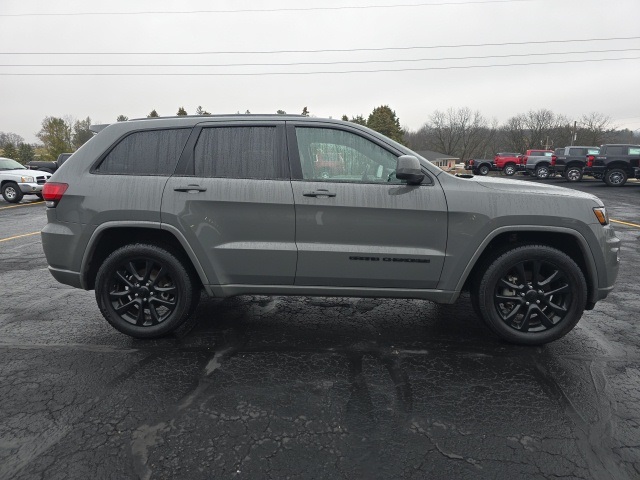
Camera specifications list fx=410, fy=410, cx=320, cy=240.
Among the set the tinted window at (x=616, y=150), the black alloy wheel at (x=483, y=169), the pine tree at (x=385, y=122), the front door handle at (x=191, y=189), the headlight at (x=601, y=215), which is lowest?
the black alloy wheel at (x=483, y=169)

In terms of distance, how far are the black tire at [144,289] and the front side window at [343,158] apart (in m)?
1.37

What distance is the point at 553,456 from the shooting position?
2158mm

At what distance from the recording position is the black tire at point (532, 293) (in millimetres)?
3279

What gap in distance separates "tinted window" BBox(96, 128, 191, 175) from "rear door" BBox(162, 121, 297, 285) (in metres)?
0.10

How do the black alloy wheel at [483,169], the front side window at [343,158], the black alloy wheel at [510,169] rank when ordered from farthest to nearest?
the black alloy wheel at [483,169] → the black alloy wheel at [510,169] → the front side window at [343,158]

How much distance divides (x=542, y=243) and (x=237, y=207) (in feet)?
8.30

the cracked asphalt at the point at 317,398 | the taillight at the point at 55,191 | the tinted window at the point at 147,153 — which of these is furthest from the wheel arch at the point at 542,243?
the taillight at the point at 55,191

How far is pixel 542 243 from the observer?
3408 millimetres

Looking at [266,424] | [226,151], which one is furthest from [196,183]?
[266,424]

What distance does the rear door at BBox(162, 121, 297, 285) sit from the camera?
10.8 ft

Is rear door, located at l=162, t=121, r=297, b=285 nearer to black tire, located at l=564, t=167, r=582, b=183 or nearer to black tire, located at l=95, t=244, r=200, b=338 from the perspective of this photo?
black tire, located at l=95, t=244, r=200, b=338

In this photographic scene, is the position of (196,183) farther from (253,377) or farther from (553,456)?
(553,456)

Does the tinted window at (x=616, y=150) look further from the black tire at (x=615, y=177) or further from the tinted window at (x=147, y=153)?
the tinted window at (x=147, y=153)

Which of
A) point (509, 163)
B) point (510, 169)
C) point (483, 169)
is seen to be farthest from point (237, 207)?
point (483, 169)
